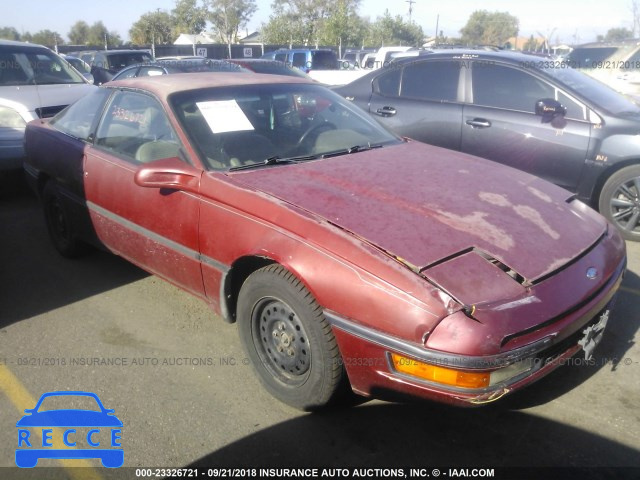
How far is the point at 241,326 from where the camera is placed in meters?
2.85

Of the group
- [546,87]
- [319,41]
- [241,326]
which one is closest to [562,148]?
[546,87]

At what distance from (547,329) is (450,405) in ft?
1.63

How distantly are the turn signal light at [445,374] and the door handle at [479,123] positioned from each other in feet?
12.3

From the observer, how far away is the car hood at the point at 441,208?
234 centimetres

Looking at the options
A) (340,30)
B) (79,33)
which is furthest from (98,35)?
(340,30)

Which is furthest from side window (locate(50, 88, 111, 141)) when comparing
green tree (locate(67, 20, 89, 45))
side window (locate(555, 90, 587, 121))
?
green tree (locate(67, 20, 89, 45))

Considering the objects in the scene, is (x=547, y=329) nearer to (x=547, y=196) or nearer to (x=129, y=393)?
(x=547, y=196)

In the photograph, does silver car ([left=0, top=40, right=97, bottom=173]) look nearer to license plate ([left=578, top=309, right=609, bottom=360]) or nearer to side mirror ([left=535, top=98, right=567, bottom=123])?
side mirror ([left=535, top=98, right=567, bottom=123])

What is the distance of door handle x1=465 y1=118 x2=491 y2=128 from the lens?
532cm

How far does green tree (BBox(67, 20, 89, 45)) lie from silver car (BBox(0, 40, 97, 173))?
196ft

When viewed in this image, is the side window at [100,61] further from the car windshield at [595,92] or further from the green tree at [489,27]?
the green tree at [489,27]

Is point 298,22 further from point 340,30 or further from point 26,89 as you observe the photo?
point 26,89

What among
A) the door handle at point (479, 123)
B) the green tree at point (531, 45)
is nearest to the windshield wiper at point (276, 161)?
the door handle at point (479, 123)

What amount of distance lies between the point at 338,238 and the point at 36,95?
575cm
